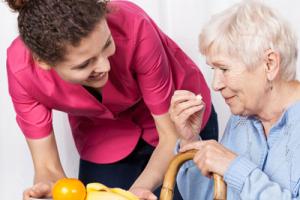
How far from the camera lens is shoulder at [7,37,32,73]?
1361 millimetres

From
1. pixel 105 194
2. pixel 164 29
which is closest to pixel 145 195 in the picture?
pixel 105 194

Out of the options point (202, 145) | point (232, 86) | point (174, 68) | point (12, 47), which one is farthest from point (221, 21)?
point (12, 47)

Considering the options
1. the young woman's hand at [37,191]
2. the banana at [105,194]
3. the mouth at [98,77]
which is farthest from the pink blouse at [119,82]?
the banana at [105,194]

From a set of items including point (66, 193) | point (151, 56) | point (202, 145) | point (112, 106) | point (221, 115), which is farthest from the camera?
point (221, 115)

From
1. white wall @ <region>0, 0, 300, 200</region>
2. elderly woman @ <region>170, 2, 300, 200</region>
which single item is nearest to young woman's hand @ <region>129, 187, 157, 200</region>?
elderly woman @ <region>170, 2, 300, 200</region>

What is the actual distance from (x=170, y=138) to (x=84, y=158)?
1.20 feet

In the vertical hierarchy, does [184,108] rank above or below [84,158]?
above

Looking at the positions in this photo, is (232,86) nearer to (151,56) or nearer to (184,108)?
(184,108)

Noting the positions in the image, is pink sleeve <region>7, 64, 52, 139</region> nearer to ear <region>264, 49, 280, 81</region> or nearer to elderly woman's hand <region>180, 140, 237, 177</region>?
elderly woman's hand <region>180, 140, 237, 177</region>

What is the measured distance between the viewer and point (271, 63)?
1174 mm

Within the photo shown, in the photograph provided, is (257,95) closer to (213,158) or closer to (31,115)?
(213,158)

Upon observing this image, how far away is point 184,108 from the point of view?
4.21ft

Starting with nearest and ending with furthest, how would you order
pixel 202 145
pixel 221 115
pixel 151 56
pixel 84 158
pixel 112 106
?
pixel 202 145 < pixel 151 56 < pixel 112 106 < pixel 84 158 < pixel 221 115

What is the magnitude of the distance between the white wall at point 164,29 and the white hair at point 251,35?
0.74 meters
